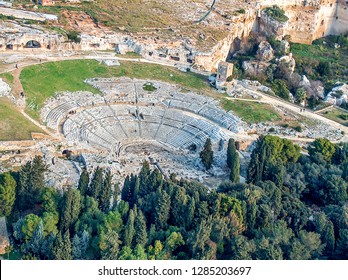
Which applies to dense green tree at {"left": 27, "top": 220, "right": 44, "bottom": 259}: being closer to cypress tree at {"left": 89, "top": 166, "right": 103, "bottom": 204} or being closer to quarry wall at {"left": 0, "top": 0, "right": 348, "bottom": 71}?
cypress tree at {"left": 89, "top": 166, "right": 103, "bottom": 204}

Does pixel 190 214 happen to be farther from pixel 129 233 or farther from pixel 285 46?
pixel 285 46

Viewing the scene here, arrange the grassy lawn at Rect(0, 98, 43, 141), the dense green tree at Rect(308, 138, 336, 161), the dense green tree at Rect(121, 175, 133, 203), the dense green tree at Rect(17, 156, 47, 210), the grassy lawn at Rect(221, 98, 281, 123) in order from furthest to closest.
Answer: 1. the grassy lawn at Rect(221, 98, 281, 123)
2. the dense green tree at Rect(308, 138, 336, 161)
3. the grassy lawn at Rect(0, 98, 43, 141)
4. the dense green tree at Rect(121, 175, 133, 203)
5. the dense green tree at Rect(17, 156, 47, 210)

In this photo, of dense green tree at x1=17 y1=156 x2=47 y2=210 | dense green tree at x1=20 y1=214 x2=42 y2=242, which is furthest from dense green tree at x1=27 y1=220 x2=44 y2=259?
dense green tree at x1=17 y1=156 x2=47 y2=210

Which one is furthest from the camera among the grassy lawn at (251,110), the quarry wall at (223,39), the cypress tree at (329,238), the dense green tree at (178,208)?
the quarry wall at (223,39)

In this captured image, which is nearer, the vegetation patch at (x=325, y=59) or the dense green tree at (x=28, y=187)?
the dense green tree at (x=28, y=187)

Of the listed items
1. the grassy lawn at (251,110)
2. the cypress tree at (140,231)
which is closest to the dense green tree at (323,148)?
the grassy lawn at (251,110)

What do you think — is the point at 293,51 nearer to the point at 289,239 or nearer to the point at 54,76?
the point at 54,76

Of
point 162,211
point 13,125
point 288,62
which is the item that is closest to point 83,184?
point 162,211

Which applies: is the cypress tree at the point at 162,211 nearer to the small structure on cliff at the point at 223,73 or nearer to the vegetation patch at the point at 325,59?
the small structure on cliff at the point at 223,73
